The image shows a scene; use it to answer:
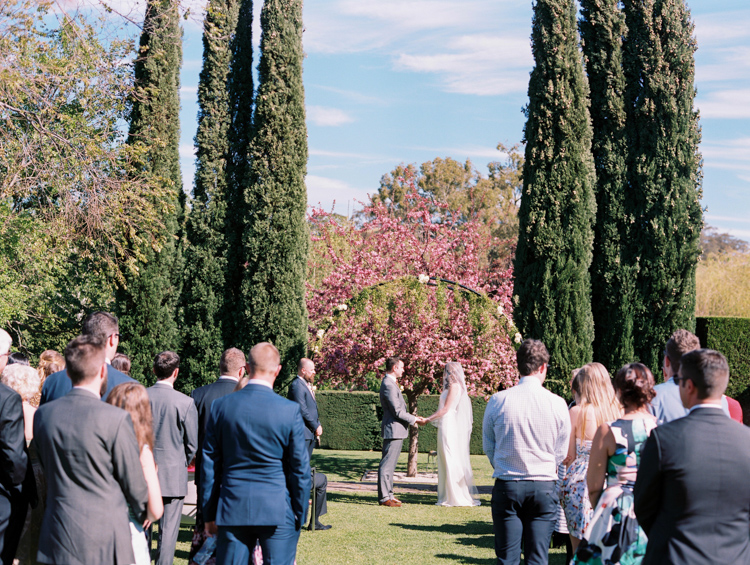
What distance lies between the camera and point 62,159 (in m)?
11.0

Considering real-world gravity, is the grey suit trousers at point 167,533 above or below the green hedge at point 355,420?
above

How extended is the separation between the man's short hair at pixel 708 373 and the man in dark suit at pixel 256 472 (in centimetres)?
224

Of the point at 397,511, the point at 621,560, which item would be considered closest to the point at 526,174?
the point at 397,511

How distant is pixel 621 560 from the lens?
409cm

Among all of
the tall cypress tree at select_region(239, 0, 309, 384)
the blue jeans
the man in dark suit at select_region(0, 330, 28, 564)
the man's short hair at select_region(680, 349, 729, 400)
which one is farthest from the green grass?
the man's short hair at select_region(680, 349, 729, 400)

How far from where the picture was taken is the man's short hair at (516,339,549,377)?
202 inches

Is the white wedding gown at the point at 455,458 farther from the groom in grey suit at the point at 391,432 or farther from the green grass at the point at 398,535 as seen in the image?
the groom in grey suit at the point at 391,432

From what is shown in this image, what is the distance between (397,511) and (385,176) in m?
47.5

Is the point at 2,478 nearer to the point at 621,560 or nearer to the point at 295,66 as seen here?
the point at 621,560

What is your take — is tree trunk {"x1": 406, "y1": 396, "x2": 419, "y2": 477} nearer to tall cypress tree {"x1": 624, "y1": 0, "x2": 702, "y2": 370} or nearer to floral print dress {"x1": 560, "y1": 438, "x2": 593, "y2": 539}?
tall cypress tree {"x1": 624, "y1": 0, "x2": 702, "y2": 370}

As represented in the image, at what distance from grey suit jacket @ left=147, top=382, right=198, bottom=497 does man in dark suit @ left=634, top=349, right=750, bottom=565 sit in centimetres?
377

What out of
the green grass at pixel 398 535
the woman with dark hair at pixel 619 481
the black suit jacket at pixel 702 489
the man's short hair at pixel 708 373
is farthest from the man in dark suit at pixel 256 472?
the green grass at pixel 398 535

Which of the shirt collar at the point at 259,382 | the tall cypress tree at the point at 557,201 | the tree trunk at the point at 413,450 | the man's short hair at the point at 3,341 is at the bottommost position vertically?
the tree trunk at the point at 413,450

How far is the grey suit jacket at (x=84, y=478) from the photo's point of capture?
11.6ft
